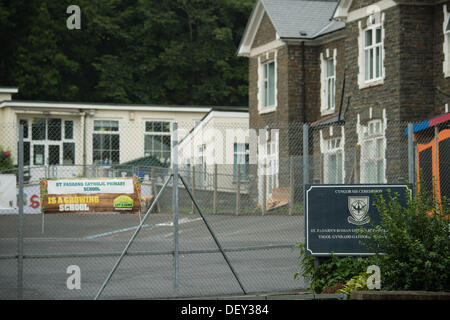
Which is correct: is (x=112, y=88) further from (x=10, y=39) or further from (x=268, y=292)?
(x=268, y=292)

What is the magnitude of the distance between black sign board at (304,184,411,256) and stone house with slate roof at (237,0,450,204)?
4929 mm

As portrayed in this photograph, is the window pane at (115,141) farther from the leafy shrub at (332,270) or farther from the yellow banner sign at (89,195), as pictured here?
the leafy shrub at (332,270)

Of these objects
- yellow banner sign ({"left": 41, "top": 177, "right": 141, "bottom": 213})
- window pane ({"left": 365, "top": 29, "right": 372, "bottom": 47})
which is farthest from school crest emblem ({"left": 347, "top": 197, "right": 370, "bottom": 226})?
window pane ({"left": 365, "top": 29, "right": 372, "bottom": 47})

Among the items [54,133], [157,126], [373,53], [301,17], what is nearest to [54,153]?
[54,133]

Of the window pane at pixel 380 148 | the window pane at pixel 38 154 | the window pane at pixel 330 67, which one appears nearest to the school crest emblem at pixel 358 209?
the window pane at pixel 380 148

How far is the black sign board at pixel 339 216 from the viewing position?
1136cm

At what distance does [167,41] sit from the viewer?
5888cm

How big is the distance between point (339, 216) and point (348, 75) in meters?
16.6

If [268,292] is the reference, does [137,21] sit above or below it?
above

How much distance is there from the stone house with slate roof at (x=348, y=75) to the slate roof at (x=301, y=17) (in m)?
0.04

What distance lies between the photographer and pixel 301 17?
1321 inches

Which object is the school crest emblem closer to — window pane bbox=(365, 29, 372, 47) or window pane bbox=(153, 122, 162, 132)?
window pane bbox=(365, 29, 372, 47)
